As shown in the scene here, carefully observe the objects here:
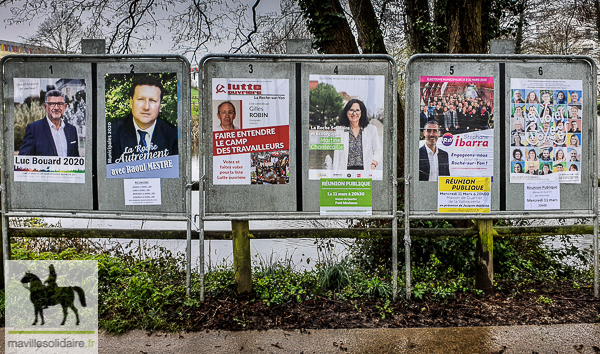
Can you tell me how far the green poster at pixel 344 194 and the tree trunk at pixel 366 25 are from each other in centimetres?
326

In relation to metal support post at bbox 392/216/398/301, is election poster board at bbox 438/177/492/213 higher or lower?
higher

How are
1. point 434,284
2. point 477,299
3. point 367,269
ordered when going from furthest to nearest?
point 367,269
point 434,284
point 477,299

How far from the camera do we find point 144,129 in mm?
4219

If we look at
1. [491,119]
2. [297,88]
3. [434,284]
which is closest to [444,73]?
[491,119]

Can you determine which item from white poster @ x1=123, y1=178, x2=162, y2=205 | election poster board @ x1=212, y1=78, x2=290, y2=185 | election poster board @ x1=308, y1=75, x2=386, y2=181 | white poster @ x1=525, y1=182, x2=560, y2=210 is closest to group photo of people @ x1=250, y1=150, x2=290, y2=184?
election poster board @ x1=212, y1=78, x2=290, y2=185

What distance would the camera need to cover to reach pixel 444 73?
167 inches

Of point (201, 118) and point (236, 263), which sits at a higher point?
point (201, 118)

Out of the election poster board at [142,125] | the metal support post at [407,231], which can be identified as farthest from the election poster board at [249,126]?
the metal support post at [407,231]

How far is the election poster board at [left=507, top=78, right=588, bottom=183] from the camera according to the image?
14.0ft

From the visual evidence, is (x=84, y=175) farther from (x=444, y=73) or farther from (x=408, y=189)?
(x=444, y=73)

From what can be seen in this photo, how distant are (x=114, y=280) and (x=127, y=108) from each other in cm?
197

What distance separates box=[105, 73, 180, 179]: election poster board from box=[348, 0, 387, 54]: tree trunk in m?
3.65

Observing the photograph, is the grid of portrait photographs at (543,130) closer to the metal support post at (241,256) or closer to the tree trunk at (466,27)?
the tree trunk at (466,27)

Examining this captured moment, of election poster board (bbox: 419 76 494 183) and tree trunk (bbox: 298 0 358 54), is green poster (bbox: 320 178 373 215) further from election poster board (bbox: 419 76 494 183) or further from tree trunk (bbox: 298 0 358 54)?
tree trunk (bbox: 298 0 358 54)
